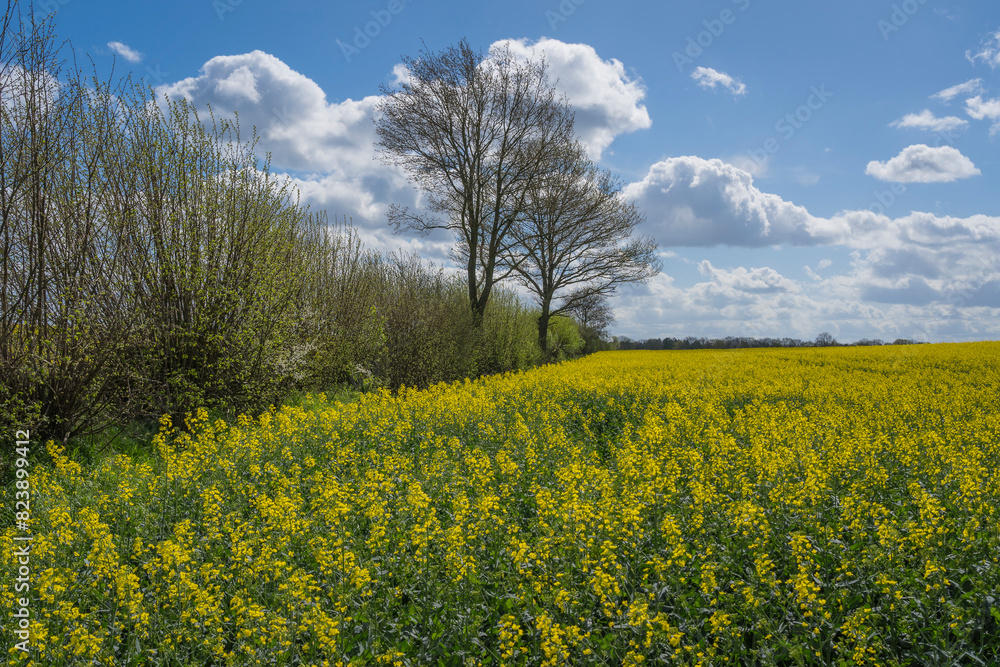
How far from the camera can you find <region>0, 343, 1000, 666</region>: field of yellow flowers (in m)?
2.94

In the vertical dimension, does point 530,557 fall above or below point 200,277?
below

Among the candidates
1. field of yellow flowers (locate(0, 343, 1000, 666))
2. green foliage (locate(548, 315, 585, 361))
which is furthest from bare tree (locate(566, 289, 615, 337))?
field of yellow flowers (locate(0, 343, 1000, 666))

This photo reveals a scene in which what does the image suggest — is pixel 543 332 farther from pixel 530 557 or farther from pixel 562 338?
pixel 530 557

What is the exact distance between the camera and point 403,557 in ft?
12.2

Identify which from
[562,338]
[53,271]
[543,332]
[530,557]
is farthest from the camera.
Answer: [562,338]

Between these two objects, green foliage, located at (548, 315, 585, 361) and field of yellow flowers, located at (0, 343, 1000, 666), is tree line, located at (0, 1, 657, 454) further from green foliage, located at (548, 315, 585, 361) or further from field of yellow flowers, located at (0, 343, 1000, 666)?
green foliage, located at (548, 315, 585, 361)

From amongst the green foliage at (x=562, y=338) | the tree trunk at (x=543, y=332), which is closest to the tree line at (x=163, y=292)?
the tree trunk at (x=543, y=332)

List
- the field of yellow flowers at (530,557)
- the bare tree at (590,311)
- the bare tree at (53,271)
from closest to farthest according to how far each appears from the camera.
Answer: the field of yellow flowers at (530,557) → the bare tree at (53,271) → the bare tree at (590,311)

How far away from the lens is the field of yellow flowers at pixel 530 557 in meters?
2.94

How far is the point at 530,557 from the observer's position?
11.5 feet

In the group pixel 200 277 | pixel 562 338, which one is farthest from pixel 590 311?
pixel 200 277

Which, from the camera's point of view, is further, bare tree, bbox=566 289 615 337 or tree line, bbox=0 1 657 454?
bare tree, bbox=566 289 615 337

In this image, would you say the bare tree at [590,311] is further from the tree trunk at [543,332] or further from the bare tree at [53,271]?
the bare tree at [53,271]

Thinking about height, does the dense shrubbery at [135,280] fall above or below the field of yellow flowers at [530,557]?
above
